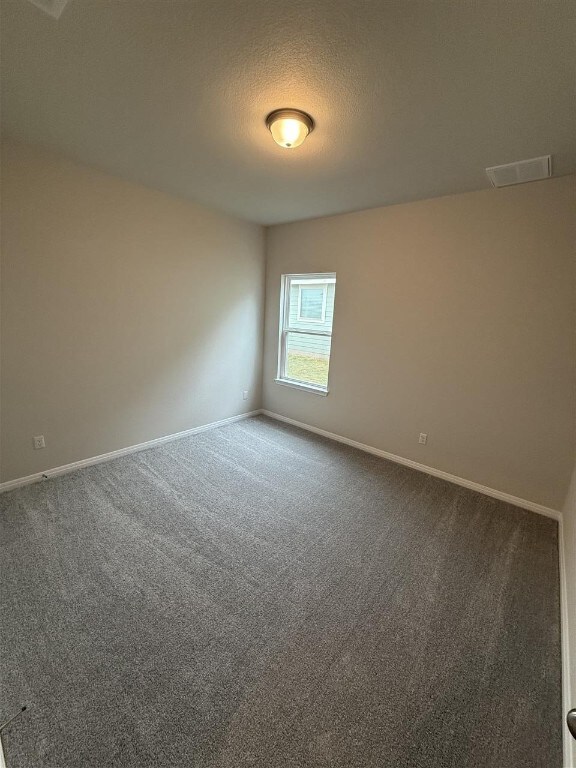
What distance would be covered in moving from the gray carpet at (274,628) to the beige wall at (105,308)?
63 cm

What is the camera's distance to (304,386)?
402 cm

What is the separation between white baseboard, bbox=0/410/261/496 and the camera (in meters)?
2.51

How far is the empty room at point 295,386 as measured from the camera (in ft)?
3.82

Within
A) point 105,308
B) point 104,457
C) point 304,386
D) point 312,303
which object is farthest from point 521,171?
point 104,457

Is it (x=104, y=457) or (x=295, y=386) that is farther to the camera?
(x=295, y=386)

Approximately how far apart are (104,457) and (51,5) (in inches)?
118

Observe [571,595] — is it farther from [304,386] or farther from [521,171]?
[304,386]

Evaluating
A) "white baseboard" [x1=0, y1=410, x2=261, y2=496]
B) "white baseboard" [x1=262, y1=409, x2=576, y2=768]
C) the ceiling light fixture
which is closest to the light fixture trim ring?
the ceiling light fixture

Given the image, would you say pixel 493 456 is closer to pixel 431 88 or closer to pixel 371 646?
pixel 371 646

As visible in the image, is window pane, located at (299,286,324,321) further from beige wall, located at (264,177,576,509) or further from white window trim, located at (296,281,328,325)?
beige wall, located at (264,177,576,509)

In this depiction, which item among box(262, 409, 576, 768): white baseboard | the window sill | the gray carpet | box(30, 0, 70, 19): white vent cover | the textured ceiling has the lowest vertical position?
the gray carpet

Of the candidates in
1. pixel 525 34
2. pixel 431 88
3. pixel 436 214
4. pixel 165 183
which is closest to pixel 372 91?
pixel 431 88

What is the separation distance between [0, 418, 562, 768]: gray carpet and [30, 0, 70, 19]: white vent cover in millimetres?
2593

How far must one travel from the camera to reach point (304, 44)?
1231 mm
